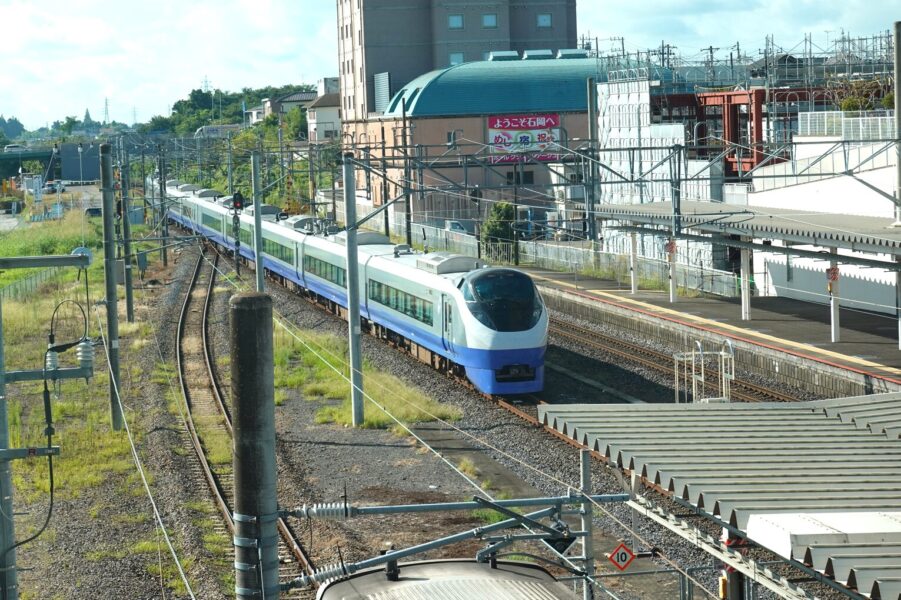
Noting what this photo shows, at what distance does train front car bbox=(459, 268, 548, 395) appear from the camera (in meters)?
21.4

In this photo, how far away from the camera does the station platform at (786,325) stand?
2264cm

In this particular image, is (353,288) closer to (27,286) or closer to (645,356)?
(645,356)

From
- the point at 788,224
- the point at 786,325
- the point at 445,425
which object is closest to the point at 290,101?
the point at 786,325

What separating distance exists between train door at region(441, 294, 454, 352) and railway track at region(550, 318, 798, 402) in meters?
4.56

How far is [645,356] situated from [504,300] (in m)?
6.19

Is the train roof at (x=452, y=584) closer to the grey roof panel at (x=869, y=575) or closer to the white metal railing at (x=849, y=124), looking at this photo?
the grey roof panel at (x=869, y=575)

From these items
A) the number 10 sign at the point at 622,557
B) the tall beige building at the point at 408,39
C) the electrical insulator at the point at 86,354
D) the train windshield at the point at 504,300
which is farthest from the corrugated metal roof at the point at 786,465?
the tall beige building at the point at 408,39

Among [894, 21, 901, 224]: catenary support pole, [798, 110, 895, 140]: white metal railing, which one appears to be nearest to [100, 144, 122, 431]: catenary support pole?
[894, 21, 901, 224]: catenary support pole

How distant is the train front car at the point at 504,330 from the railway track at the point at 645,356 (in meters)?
3.64

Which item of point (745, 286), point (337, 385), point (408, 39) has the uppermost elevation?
point (408, 39)

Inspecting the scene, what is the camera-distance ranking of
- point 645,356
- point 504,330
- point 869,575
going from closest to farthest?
1. point 869,575
2. point 504,330
3. point 645,356


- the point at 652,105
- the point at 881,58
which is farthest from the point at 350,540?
the point at 881,58

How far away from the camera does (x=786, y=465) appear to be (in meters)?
9.38

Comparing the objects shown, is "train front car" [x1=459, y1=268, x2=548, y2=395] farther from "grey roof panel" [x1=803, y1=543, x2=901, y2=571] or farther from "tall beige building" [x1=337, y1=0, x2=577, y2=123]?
"tall beige building" [x1=337, y1=0, x2=577, y2=123]
